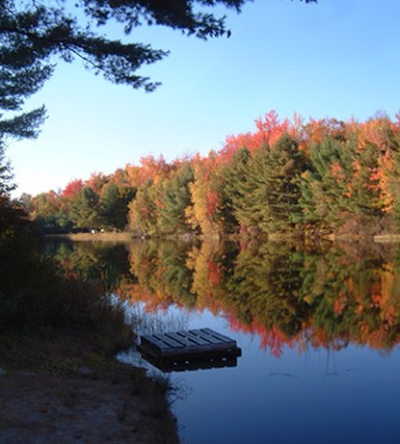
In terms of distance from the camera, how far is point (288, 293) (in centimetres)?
1886

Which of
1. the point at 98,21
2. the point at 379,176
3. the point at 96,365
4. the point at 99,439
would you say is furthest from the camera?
the point at 379,176

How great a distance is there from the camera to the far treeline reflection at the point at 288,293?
504 inches

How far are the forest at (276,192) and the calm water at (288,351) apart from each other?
14389 mm

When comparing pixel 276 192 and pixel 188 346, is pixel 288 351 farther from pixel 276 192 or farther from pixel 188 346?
pixel 276 192

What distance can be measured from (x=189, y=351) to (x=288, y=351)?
236 centimetres

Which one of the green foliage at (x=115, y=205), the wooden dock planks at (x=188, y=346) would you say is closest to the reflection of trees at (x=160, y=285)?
the wooden dock planks at (x=188, y=346)

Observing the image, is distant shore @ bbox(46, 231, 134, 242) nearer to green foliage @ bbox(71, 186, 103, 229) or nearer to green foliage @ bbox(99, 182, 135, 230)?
green foliage @ bbox(71, 186, 103, 229)

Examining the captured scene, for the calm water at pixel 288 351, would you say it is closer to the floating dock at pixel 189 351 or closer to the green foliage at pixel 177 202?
the floating dock at pixel 189 351

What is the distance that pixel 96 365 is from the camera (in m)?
9.05

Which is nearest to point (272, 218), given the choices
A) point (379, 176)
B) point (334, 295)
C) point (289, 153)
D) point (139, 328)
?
point (289, 153)

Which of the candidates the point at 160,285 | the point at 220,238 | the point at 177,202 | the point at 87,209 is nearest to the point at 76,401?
the point at 160,285

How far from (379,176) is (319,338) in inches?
1317

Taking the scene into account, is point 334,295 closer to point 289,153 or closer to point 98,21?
point 98,21

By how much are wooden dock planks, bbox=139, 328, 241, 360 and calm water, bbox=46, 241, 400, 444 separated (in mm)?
339
